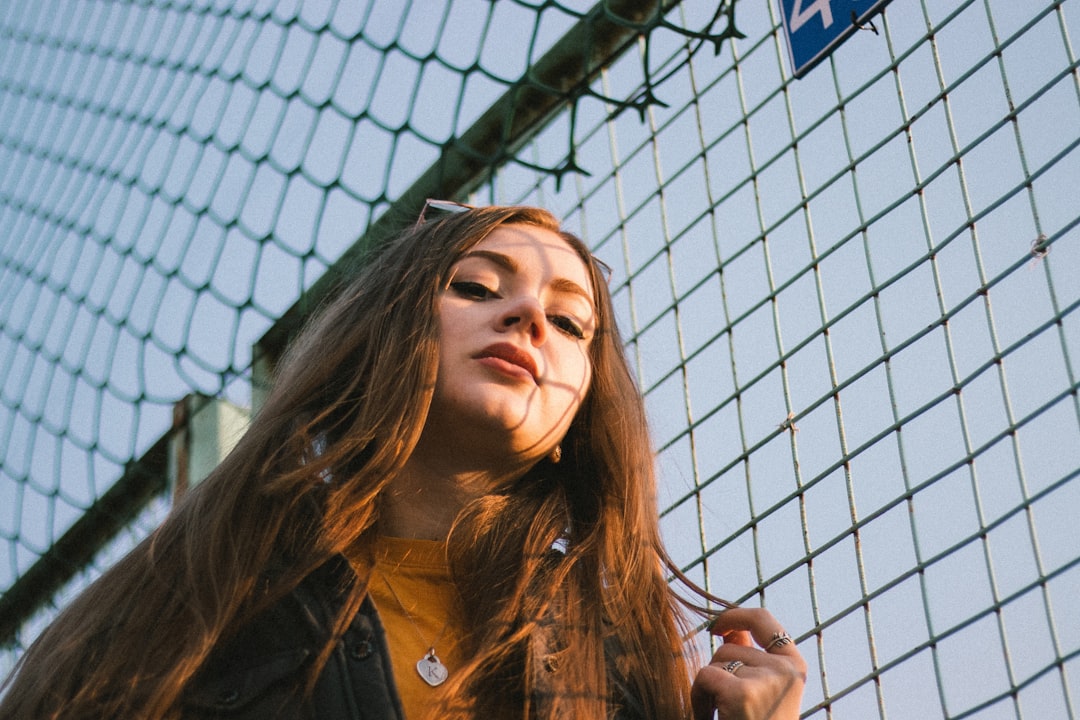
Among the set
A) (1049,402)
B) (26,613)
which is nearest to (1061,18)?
(1049,402)

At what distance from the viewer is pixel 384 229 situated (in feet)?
5.48

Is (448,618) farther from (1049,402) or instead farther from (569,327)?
(1049,402)

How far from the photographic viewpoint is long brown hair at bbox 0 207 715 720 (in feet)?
3.55

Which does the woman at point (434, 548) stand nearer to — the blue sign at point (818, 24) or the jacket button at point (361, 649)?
the jacket button at point (361, 649)

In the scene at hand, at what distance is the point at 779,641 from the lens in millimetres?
1108

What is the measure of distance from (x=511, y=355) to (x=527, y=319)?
3 centimetres

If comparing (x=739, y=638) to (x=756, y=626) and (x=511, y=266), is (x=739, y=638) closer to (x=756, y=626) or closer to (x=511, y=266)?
(x=756, y=626)

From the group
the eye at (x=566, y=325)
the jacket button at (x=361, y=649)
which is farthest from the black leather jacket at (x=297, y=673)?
the eye at (x=566, y=325)

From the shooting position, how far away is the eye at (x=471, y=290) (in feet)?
4.07

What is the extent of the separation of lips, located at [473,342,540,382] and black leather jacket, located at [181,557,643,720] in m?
0.21

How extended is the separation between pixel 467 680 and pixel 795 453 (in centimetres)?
30

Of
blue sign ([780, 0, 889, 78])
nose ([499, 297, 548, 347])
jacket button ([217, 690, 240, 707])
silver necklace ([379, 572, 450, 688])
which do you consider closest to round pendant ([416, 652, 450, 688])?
silver necklace ([379, 572, 450, 688])

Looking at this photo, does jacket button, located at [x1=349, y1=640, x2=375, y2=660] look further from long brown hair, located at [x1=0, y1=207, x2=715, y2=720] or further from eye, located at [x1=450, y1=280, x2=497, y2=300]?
eye, located at [x1=450, y1=280, x2=497, y2=300]

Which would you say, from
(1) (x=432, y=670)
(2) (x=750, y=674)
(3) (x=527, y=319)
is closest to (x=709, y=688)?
(2) (x=750, y=674)
